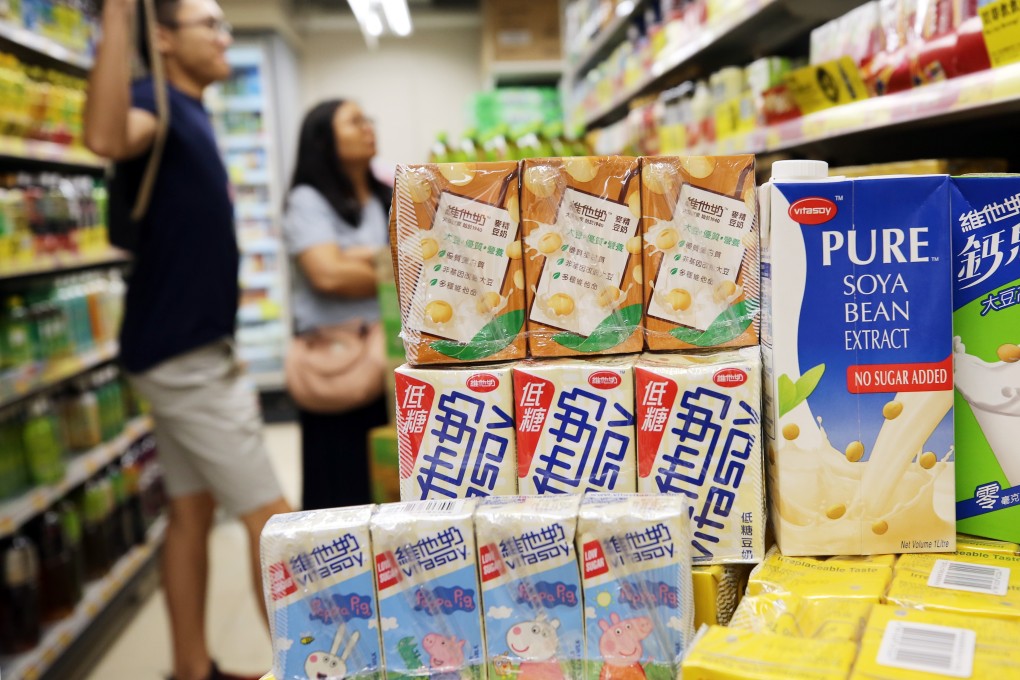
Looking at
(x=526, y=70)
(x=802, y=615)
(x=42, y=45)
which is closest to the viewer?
(x=802, y=615)

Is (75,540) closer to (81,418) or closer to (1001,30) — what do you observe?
(81,418)

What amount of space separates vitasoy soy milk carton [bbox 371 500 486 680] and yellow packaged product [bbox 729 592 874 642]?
28cm

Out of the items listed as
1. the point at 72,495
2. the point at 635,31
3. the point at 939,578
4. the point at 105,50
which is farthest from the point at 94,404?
the point at 939,578

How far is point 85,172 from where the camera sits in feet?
12.0

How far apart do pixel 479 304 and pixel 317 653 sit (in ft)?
1.48

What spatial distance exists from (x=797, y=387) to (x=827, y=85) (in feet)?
2.89

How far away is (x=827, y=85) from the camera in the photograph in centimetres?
160

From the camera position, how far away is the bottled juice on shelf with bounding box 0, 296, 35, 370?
2557mm

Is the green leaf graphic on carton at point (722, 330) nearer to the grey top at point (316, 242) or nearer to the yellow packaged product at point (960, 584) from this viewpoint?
the yellow packaged product at point (960, 584)

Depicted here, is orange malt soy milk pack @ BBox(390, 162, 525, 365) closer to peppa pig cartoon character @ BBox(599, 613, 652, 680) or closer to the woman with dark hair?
peppa pig cartoon character @ BBox(599, 613, 652, 680)

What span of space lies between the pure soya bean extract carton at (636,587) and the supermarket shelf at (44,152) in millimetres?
2228

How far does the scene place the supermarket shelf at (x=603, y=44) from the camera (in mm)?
3308

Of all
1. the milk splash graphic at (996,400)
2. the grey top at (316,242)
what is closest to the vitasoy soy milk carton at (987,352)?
the milk splash graphic at (996,400)

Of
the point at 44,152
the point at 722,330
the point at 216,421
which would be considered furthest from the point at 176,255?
the point at 722,330
